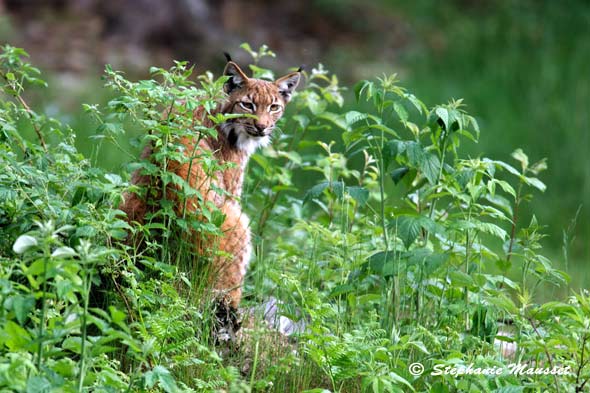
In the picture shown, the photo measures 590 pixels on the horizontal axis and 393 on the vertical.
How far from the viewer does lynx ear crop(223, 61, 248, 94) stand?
4.64 meters

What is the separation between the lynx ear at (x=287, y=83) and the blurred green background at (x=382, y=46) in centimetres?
352

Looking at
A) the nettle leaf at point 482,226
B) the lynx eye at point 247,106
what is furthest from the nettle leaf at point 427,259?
the lynx eye at point 247,106

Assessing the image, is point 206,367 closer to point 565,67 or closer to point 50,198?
point 50,198

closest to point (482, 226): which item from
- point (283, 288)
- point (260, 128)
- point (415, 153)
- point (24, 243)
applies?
point (415, 153)

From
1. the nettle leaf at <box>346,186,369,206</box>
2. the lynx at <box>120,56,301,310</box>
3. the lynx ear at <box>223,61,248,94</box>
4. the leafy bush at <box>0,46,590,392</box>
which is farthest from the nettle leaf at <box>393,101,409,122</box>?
the lynx ear at <box>223,61,248,94</box>

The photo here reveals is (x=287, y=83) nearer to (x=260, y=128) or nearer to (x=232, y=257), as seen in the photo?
(x=260, y=128)

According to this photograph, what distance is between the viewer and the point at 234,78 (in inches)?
185

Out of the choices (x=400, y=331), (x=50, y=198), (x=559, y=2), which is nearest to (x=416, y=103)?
(x=400, y=331)

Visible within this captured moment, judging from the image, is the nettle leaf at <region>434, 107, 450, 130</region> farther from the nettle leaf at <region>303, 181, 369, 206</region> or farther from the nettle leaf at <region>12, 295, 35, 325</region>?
the nettle leaf at <region>12, 295, 35, 325</region>

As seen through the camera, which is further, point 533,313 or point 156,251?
point 156,251

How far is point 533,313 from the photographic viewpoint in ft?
11.6

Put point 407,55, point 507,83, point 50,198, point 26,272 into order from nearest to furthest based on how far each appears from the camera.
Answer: point 26,272, point 50,198, point 507,83, point 407,55

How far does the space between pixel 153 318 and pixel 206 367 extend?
12.2 inches

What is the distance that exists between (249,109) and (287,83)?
31 centimetres
